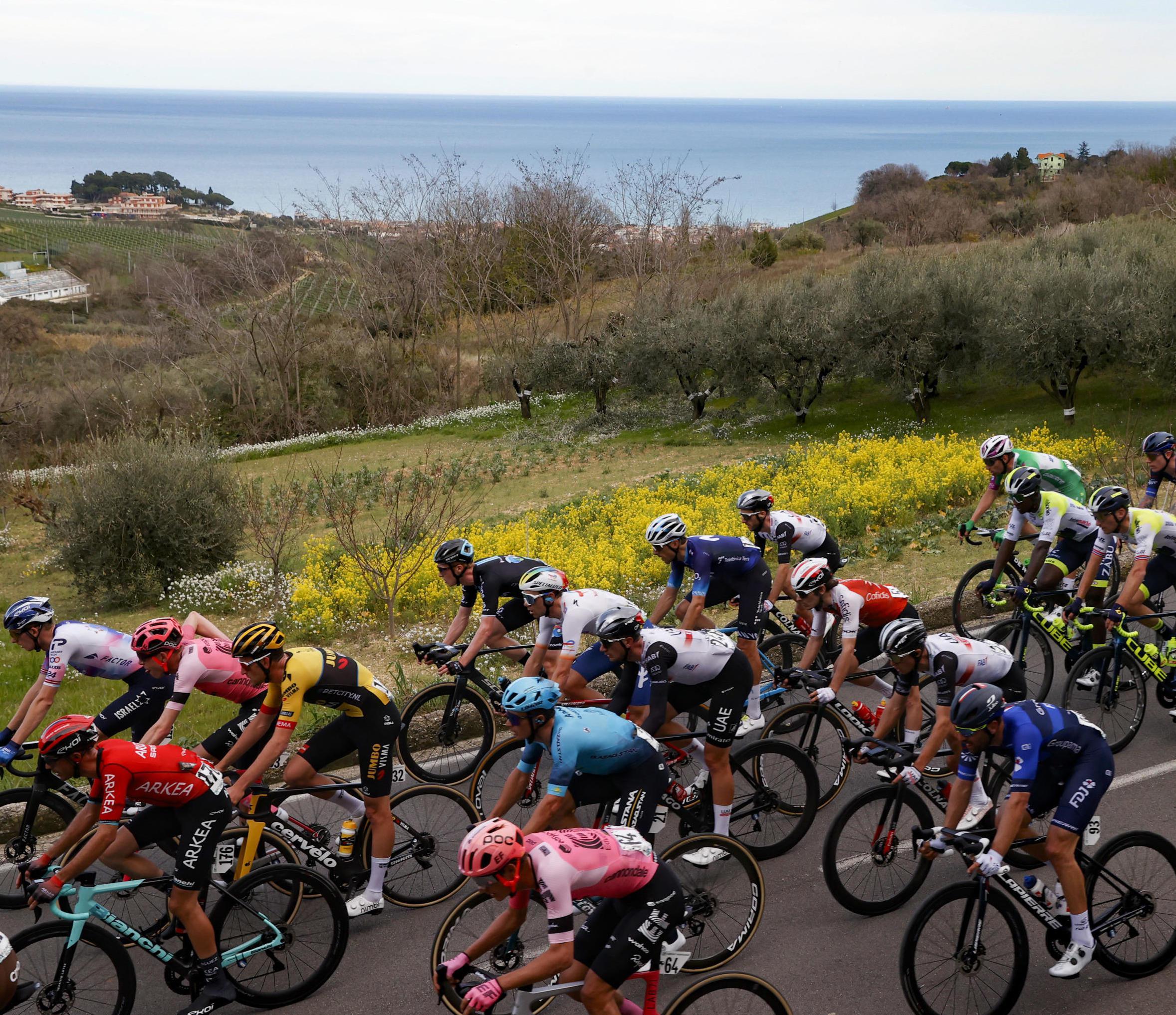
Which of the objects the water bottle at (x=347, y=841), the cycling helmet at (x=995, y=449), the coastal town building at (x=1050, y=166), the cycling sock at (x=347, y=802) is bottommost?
the water bottle at (x=347, y=841)

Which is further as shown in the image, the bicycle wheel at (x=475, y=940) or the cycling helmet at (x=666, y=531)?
the cycling helmet at (x=666, y=531)

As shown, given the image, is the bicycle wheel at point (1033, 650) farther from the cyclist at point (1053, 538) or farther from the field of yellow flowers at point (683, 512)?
the field of yellow flowers at point (683, 512)

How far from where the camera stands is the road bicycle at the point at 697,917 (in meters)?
5.60

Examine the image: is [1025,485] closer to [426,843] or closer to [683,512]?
[426,843]

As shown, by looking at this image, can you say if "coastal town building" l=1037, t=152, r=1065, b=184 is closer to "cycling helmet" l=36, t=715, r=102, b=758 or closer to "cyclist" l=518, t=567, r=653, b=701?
"cyclist" l=518, t=567, r=653, b=701

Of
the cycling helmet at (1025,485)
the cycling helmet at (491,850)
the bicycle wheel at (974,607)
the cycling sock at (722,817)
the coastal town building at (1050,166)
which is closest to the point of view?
the cycling helmet at (491,850)

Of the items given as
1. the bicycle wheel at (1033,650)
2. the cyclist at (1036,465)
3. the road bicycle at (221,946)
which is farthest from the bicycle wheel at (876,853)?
the cyclist at (1036,465)

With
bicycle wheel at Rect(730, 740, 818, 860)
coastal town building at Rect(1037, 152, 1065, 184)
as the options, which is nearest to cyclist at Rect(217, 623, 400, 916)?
bicycle wheel at Rect(730, 740, 818, 860)

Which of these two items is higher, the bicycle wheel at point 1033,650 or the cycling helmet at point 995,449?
the cycling helmet at point 995,449

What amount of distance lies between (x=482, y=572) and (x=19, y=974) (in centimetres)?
452

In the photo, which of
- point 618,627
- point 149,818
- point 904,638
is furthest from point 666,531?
point 149,818

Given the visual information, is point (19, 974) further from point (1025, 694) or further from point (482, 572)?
point (1025, 694)

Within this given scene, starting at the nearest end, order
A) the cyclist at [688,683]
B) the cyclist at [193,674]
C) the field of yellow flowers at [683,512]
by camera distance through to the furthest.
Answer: the cyclist at [688,683], the cyclist at [193,674], the field of yellow flowers at [683,512]

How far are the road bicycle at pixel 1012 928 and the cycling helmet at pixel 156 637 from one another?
5.20 metres
